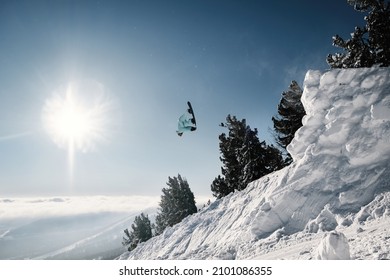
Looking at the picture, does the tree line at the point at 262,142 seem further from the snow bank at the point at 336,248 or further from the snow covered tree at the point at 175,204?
the snow bank at the point at 336,248

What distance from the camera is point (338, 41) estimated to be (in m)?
21.8

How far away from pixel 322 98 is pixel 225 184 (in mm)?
22455

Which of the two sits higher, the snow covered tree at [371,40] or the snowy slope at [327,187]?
the snow covered tree at [371,40]

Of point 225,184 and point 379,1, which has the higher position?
point 379,1

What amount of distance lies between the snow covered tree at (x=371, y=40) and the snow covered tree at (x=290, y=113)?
22.4ft

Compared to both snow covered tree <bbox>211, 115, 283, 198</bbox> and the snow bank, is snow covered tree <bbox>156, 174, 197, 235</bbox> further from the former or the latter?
the snow bank

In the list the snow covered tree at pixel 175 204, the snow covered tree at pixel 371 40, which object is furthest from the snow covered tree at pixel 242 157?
the snow covered tree at pixel 371 40

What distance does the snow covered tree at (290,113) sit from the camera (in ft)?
91.4

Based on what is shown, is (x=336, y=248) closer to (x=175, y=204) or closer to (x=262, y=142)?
(x=262, y=142)

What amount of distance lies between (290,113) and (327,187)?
684 inches


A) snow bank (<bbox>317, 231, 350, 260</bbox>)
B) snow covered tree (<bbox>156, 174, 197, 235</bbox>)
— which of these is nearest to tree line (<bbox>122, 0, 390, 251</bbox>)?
snow covered tree (<bbox>156, 174, 197, 235</bbox>)

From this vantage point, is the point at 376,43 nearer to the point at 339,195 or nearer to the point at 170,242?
the point at 339,195

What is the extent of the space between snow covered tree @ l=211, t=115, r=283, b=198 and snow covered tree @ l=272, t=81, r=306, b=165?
3055 millimetres
